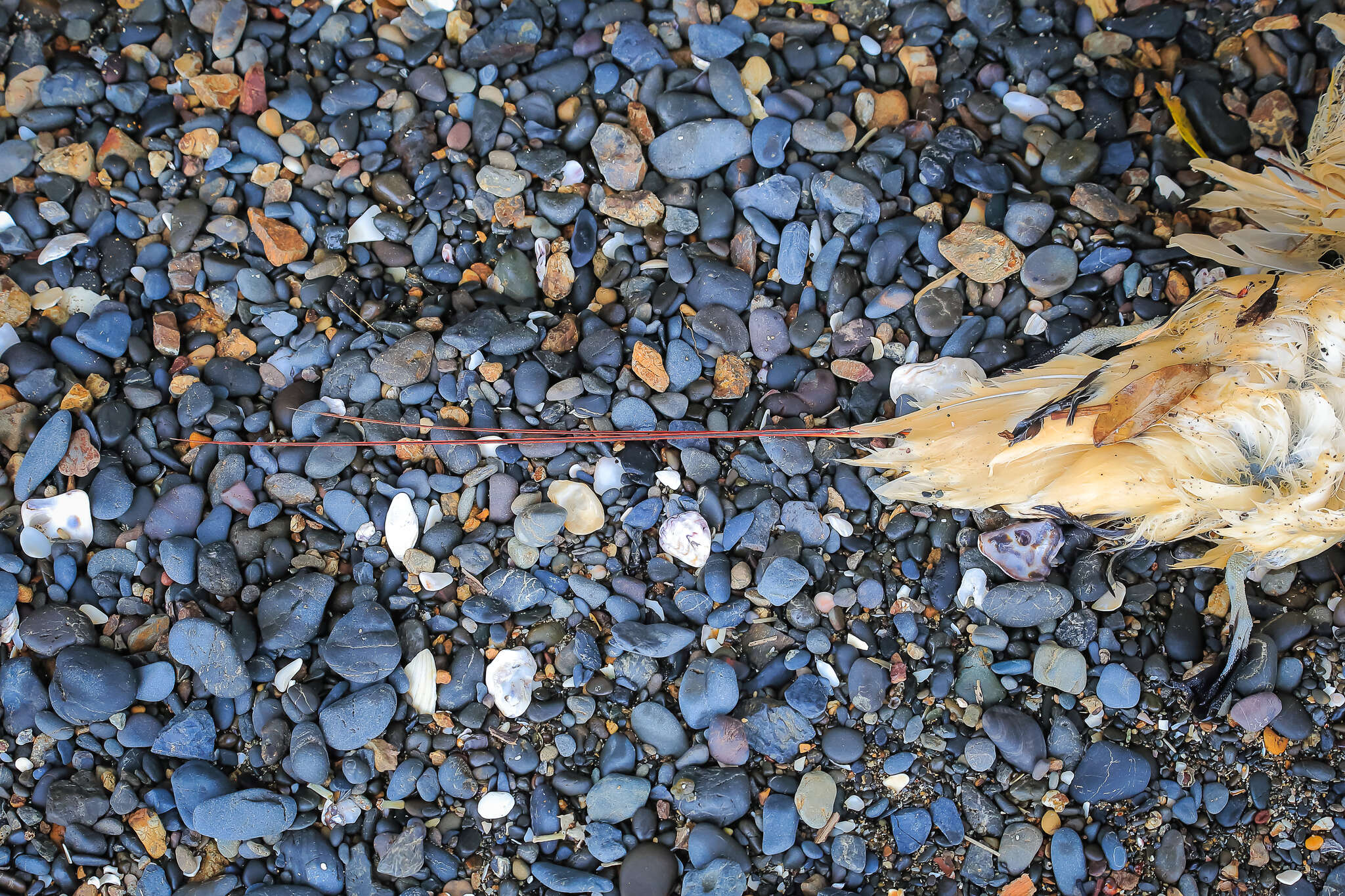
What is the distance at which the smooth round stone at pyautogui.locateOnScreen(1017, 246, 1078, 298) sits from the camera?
6.92 feet

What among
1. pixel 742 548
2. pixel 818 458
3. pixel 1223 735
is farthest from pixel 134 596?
pixel 1223 735

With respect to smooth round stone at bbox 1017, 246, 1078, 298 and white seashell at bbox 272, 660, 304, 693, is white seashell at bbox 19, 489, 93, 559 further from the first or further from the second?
smooth round stone at bbox 1017, 246, 1078, 298

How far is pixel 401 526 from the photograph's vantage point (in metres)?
2.05

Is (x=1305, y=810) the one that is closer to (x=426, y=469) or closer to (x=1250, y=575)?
(x=1250, y=575)

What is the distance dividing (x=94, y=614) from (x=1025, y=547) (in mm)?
2186

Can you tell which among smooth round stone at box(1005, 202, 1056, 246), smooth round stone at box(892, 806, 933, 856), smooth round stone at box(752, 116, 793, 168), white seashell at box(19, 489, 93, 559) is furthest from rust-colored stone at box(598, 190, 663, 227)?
smooth round stone at box(892, 806, 933, 856)

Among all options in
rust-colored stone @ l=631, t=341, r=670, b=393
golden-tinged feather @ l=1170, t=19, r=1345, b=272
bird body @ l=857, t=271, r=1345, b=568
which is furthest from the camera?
rust-colored stone @ l=631, t=341, r=670, b=393

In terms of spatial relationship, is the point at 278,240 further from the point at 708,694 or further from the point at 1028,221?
the point at 1028,221

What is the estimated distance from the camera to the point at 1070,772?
1.98 metres

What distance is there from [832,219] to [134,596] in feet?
6.29

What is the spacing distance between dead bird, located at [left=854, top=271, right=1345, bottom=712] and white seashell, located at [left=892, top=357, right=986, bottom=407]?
40mm

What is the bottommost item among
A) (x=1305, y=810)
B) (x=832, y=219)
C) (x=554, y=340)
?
(x=1305, y=810)

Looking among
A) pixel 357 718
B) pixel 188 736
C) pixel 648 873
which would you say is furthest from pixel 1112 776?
pixel 188 736

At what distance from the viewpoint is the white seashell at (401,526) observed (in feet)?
6.73
